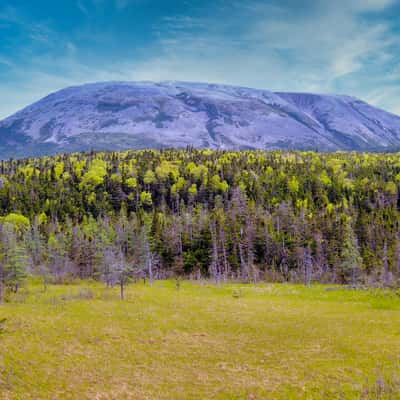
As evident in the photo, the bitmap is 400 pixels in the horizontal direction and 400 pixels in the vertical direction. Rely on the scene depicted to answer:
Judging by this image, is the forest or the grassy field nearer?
the grassy field

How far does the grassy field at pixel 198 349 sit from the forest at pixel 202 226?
1560 cm

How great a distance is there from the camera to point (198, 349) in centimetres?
3556

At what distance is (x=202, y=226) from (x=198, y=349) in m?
75.5

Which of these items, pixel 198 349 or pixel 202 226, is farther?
pixel 202 226

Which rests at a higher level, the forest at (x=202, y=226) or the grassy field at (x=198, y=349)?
the forest at (x=202, y=226)

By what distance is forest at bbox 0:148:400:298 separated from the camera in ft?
293

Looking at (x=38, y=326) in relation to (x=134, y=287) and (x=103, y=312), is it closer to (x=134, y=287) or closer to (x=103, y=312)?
(x=103, y=312)

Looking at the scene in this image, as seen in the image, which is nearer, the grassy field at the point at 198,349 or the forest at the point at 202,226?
the grassy field at the point at 198,349

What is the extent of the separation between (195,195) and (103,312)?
11735cm

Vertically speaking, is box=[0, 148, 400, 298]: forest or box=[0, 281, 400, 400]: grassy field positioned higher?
box=[0, 148, 400, 298]: forest

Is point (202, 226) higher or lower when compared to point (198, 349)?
higher

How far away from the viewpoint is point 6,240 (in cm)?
7450

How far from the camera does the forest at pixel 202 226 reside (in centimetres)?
8931

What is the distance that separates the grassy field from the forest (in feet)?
51.2
